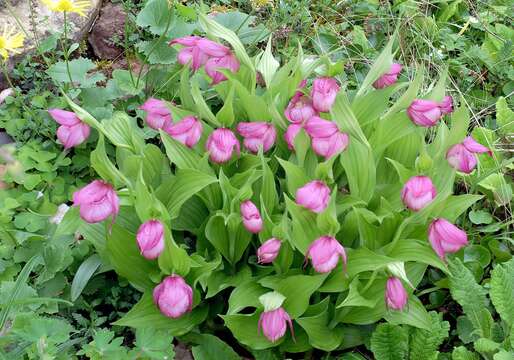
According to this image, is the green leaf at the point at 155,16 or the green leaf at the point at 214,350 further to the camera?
the green leaf at the point at 155,16

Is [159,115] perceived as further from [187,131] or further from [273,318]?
[273,318]

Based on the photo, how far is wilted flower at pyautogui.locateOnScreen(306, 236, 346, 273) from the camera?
1373 mm

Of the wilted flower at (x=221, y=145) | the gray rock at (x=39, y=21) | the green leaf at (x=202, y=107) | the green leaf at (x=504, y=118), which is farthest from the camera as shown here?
the gray rock at (x=39, y=21)

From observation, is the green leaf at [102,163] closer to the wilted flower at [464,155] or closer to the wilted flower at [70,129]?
the wilted flower at [70,129]

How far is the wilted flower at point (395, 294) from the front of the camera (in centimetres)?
144

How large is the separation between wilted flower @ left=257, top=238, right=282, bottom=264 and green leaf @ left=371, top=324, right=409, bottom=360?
378 mm

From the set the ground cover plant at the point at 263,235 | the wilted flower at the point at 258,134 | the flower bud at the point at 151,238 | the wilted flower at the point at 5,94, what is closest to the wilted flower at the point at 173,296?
the ground cover plant at the point at 263,235

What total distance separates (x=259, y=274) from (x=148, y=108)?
57cm

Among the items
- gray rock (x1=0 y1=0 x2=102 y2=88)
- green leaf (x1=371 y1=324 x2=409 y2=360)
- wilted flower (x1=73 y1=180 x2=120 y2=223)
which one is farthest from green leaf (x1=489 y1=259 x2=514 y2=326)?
gray rock (x1=0 y1=0 x2=102 y2=88)

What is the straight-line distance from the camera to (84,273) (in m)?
1.72

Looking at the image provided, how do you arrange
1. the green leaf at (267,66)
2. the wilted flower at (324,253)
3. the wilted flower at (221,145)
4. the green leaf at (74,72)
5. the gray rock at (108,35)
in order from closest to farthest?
the wilted flower at (324,253)
the wilted flower at (221,145)
the green leaf at (267,66)
the green leaf at (74,72)
the gray rock at (108,35)

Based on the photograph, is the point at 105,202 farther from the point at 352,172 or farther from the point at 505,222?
the point at 505,222

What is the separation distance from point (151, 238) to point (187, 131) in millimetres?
355

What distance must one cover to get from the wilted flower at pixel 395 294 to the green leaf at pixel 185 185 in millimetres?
496
